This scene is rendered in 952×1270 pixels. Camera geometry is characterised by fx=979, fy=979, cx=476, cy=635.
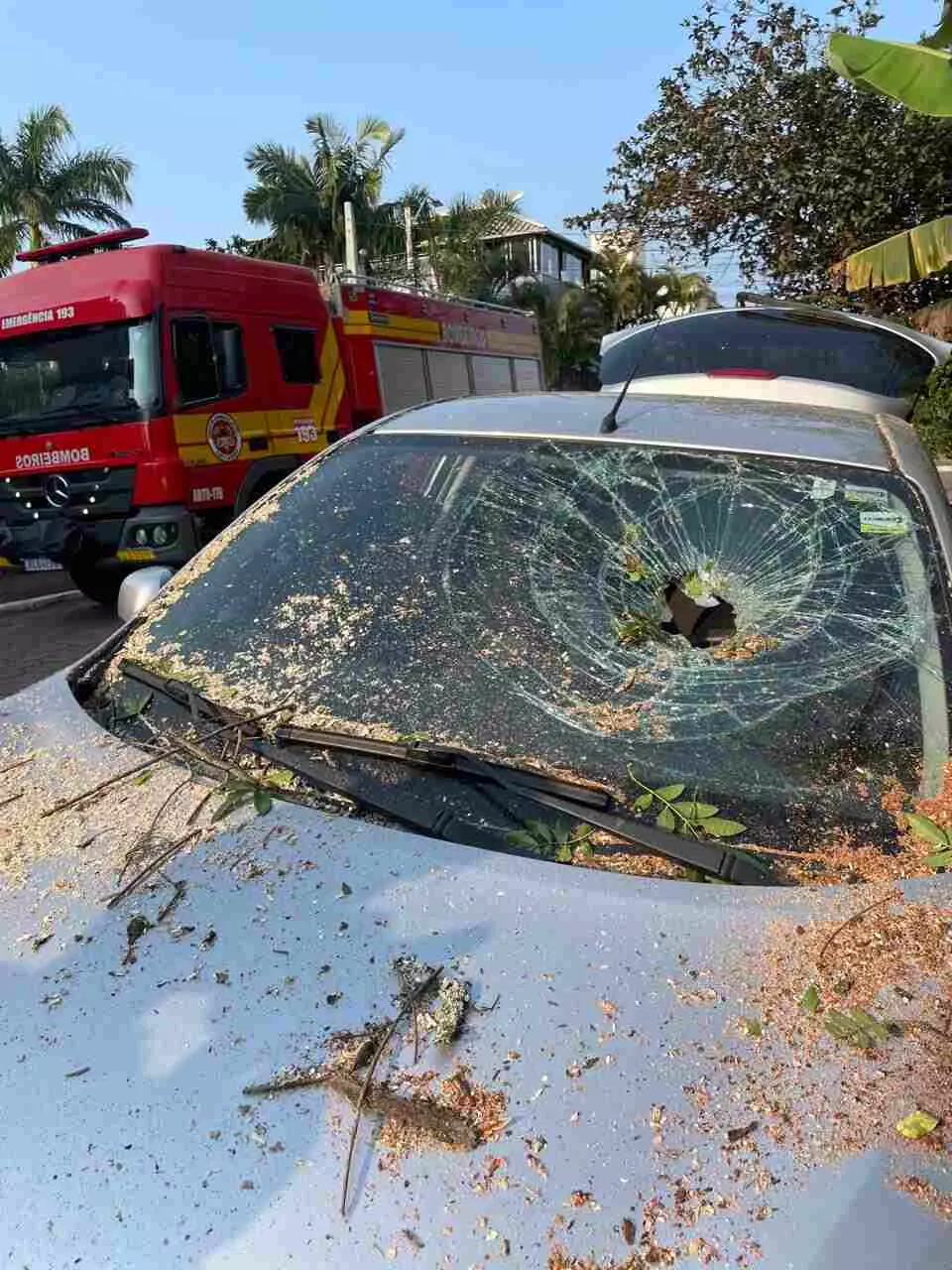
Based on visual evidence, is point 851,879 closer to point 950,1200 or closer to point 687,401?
point 950,1200

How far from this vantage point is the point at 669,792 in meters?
1.51

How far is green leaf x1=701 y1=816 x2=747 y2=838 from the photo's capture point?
4.72ft

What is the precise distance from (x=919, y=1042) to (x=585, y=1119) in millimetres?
390

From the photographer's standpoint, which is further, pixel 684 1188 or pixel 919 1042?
pixel 919 1042

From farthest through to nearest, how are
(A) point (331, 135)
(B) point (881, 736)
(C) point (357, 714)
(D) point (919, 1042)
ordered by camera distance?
(A) point (331, 135) < (C) point (357, 714) < (B) point (881, 736) < (D) point (919, 1042)

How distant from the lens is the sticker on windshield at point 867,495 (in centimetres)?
194

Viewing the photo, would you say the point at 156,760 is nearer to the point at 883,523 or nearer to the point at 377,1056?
the point at 377,1056

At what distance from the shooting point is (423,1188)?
96 centimetres

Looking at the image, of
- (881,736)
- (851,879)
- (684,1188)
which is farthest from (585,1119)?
(881,736)

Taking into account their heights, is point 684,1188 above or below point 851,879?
below

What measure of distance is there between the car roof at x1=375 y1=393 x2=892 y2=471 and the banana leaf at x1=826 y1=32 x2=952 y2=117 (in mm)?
1559

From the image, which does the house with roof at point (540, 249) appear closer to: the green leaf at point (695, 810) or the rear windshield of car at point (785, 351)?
the rear windshield of car at point (785, 351)

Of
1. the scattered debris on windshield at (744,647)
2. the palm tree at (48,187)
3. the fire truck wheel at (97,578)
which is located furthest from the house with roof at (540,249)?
the scattered debris on windshield at (744,647)

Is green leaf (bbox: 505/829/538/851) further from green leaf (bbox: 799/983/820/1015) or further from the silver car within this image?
green leaf (bbox: 799/983/820/1015)
